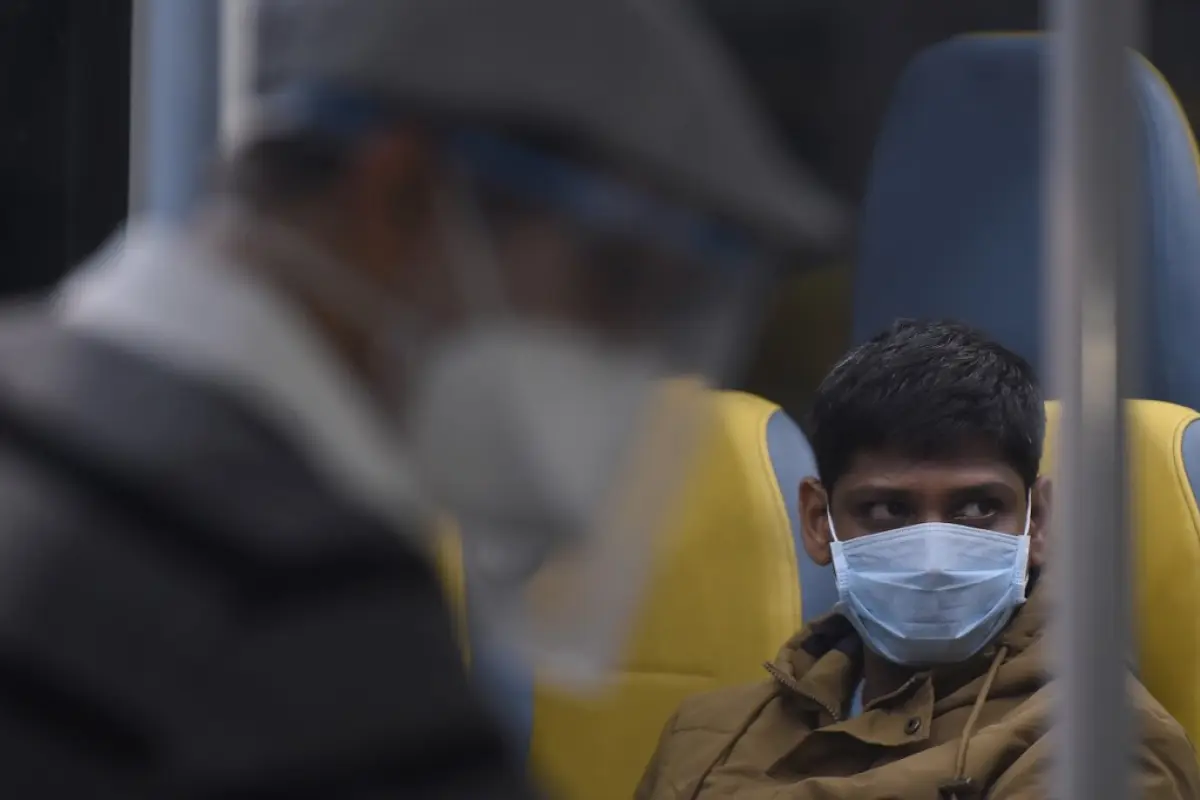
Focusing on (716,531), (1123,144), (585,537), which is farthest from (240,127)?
(716,531)

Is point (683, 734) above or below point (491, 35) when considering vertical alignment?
below

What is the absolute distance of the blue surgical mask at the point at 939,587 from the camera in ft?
5.97

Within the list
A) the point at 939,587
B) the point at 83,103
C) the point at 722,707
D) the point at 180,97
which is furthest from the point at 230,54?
the point at 722,707

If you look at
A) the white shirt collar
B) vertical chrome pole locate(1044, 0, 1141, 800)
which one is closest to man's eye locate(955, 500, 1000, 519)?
vertical chrome pole locate(1044, 0, 1141, 800)

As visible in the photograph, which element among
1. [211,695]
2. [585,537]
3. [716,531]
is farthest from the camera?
[716,531]

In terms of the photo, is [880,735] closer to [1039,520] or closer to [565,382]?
[1039,520]

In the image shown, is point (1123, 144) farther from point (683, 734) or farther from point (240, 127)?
point (683, 734)

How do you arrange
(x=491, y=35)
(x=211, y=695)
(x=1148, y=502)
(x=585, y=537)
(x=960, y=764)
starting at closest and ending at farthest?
1. (x=211, y=695)
2. (x=491, y=35)
3. (x=585, y=537)
4. (x=960, y=764)
5. (x=1148, y=502)

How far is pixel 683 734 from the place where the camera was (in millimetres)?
2000

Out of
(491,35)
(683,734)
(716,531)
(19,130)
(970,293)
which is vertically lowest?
(683,734)

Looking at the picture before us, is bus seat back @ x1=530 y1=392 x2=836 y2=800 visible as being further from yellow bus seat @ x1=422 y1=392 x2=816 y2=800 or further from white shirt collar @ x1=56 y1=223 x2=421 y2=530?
white shirt collar @ x1=56 y1=223 x2=421 y2=530

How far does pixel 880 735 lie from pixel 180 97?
3.26 feet

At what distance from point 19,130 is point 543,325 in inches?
54.5

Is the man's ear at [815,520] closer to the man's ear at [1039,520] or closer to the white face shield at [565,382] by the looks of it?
→ the man's ear at [1039,520]
